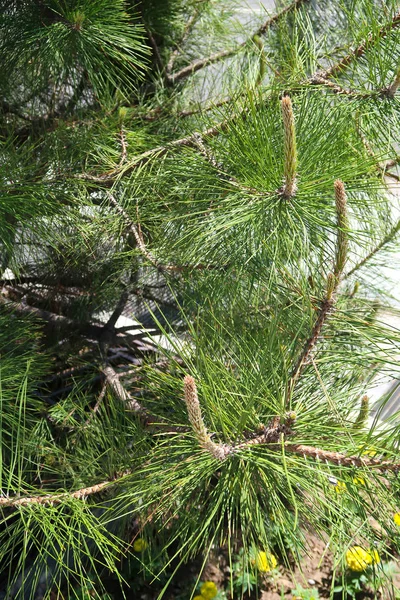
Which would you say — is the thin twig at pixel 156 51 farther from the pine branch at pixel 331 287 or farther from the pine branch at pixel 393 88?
the pine branch at pixel 331 287

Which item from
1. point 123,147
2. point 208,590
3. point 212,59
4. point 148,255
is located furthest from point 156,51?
point 208,590

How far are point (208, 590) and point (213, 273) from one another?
1.75 ft

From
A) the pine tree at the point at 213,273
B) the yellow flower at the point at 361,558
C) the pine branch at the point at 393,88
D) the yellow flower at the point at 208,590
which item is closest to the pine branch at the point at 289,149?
the pine tree at the point at 213,273

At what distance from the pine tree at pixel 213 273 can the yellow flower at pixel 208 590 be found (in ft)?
0.72

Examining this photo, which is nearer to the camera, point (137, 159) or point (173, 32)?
point (137, 159)

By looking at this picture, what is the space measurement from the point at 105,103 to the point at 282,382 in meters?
0.51

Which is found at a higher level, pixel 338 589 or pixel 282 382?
pixel 282 382

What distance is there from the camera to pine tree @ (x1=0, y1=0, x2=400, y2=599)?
438mm

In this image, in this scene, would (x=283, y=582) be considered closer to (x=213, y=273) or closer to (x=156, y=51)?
(x=213, y=273)

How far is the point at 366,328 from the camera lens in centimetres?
49

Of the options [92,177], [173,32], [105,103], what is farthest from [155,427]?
[173,32]

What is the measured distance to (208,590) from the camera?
0.91 metres

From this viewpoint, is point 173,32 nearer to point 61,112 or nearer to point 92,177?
point 61,112

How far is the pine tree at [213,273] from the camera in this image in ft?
1.44
